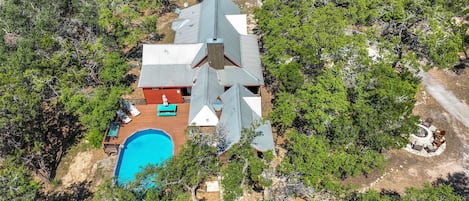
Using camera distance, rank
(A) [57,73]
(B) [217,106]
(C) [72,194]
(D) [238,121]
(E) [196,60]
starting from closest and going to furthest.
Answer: (C) [72,194]
(D) [238,121]
(B) [217,106]
(A) [57,73]
(E) [196,60]

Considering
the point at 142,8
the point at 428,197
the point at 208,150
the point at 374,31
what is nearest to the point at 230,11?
the point at 142,8

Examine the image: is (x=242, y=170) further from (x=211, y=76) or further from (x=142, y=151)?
(x=211, y=76)

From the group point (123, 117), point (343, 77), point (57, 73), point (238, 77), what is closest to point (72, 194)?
point (123, 117)

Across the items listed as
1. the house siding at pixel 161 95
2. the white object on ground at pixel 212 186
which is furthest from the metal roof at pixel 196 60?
the white object on ground at pixel 212 186

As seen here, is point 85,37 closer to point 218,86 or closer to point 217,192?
point 218,86

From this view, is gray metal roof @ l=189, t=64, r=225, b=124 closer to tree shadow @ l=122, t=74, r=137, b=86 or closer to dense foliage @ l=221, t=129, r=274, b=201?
dense foliage @ l=221, t=129, r=274, b=201

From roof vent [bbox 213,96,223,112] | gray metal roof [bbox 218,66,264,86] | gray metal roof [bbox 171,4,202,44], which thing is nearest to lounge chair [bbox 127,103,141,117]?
roof vent [bbox 213,96,223,112]
